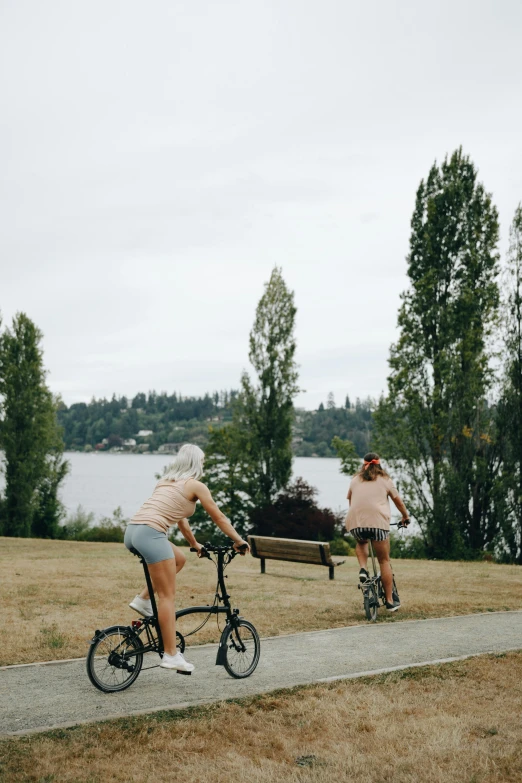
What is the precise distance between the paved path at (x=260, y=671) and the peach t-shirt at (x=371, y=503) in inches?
49.4

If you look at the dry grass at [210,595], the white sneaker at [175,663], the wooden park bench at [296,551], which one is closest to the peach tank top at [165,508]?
the white sneaker at [175,663]

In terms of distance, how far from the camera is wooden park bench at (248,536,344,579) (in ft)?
44.4

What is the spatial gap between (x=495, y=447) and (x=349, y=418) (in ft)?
118

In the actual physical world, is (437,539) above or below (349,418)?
below

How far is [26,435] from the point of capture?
37219mm

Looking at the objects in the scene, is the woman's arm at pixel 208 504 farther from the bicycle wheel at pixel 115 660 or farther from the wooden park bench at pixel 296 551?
the wooden park bench at pixel 296 551

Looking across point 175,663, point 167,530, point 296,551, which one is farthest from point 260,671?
point 296,551

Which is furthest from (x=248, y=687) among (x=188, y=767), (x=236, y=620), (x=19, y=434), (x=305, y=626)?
(x=19, y=434)

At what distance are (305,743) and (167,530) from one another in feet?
6.10

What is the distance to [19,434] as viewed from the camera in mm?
37344

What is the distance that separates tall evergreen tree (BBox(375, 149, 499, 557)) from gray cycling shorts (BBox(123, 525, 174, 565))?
72.4 ft

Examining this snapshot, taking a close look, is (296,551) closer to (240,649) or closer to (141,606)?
(240,649)

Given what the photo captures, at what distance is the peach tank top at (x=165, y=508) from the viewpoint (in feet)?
19.1

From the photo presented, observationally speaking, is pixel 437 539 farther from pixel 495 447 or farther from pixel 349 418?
pixel 349 418
